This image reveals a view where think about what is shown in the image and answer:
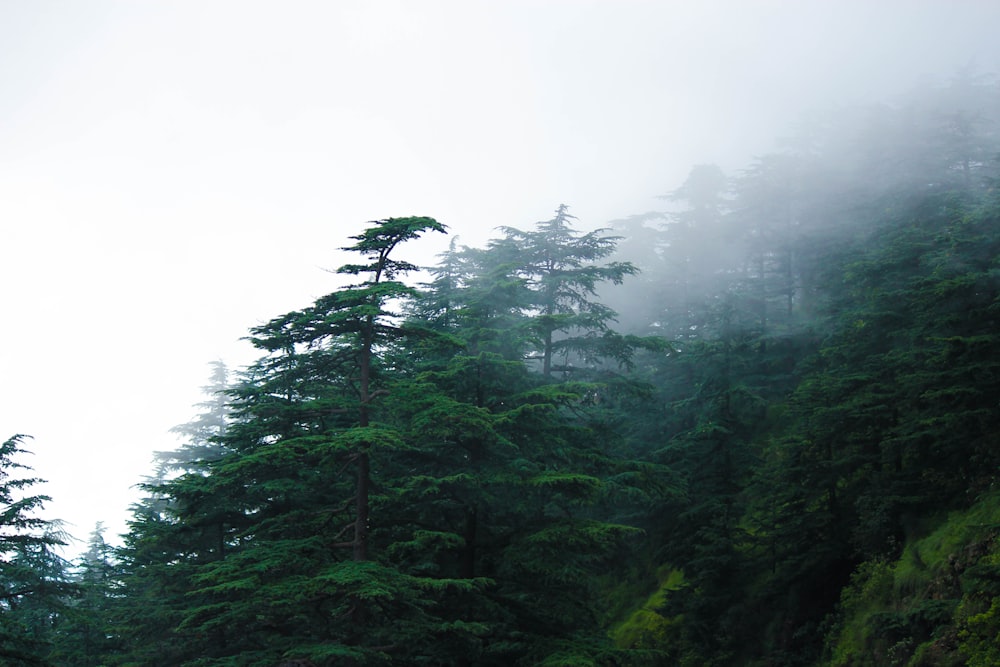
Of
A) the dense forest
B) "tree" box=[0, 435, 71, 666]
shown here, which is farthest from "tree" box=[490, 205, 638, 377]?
"tree" box=[0, 435, 71, 666]

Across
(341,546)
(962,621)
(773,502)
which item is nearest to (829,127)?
(773,502)

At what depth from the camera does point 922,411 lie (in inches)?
695

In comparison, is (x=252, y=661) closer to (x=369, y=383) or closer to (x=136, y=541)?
(x=369, y=383)

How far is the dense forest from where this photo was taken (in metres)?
14.1

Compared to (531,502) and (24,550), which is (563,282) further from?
(24,550)

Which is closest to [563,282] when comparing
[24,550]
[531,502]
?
[531,502]

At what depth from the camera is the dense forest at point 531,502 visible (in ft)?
46.4

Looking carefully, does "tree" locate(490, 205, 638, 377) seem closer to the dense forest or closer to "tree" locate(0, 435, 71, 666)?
the dense forest

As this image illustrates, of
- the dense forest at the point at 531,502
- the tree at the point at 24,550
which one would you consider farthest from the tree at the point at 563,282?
the tree at the point at 24,550

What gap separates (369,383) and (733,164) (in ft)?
352

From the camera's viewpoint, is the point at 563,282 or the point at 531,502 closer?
the point at 531,502

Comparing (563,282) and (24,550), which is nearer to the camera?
(24,550)

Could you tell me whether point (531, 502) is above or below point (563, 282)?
below

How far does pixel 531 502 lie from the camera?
16.3m
